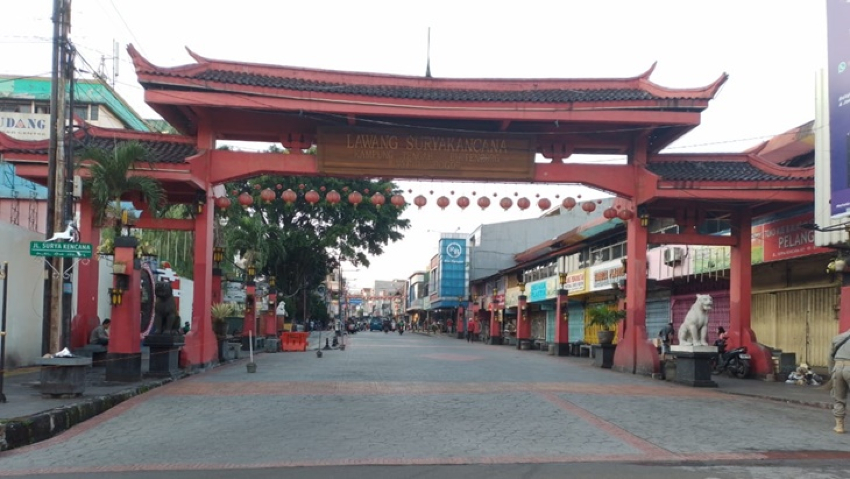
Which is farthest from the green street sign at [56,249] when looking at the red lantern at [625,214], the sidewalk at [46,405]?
the red lantern at [625,214]

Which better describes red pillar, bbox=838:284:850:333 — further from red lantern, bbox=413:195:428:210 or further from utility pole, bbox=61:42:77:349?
utility pole, bbox=61:42:77:349

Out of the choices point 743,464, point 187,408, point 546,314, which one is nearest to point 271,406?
point 187,408

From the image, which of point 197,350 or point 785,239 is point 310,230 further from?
point 785,239

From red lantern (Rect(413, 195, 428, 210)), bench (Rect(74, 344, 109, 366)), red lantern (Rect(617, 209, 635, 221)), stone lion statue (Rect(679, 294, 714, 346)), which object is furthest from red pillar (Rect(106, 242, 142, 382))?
red lantern (Rect(617, 209, 635, 221))

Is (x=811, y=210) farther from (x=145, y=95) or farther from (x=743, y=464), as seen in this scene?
(x=145, y=95)

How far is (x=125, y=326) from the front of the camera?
14469 millimetres

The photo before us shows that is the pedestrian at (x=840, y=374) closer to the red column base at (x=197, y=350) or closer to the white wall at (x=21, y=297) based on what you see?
the red column base at (x=197, y=350)

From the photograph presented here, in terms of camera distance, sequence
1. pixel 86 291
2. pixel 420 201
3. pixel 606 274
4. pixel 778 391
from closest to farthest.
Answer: pixel 778 391, pixel 420 201, pixel 86 291, pixel 606 274

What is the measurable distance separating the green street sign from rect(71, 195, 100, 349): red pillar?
22.4 feet

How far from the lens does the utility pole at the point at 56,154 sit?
13.4 metres

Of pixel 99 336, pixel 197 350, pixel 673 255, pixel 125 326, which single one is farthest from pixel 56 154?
pixel 673 255

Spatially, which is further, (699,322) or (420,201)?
(420,201)

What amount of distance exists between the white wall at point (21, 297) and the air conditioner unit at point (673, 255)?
63.7 feet

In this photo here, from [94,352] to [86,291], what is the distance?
2045mm
